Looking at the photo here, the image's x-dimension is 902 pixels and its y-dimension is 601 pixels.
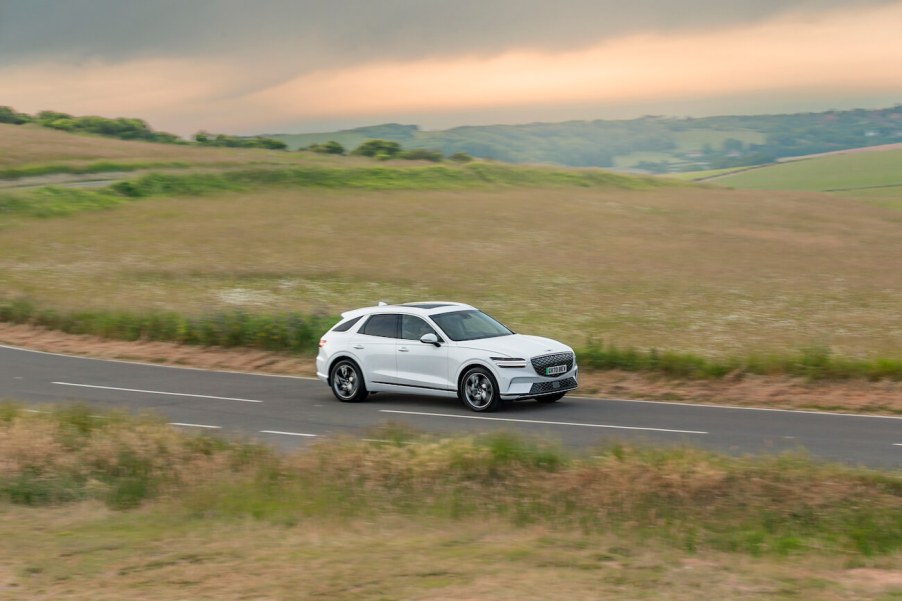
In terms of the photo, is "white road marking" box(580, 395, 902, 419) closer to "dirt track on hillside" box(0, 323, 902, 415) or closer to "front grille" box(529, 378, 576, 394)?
"dirt track on hillside" box(0, 323, 902, 415)

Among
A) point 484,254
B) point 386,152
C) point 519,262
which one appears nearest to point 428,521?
point 519,262

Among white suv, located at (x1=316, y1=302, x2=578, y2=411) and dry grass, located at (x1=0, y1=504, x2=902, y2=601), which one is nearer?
dry grass, located at (x1=0, y1=504, x2=902, y2=601)

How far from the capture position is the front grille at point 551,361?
18.2 metres

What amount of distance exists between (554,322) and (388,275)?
12231 mm

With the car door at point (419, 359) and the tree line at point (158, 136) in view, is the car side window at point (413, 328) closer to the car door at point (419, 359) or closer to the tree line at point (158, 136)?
the car door at point (419, 359)

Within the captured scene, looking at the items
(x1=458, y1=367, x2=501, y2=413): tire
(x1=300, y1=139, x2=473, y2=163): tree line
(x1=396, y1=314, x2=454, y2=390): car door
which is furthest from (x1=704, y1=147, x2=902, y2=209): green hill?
(x1=458, y1=367, x2=501, y2=413): tire

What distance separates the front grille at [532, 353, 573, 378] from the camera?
59.7 ft

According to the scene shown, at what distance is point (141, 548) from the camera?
8.68 meters

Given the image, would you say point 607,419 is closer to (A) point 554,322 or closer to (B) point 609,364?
(B) point 609,364

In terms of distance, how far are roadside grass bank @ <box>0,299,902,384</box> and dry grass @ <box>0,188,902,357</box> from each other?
96.3 inches

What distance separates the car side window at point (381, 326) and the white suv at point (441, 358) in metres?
0.02

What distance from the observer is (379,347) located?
19.4 m

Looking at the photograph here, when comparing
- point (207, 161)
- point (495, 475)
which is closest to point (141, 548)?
point (495, 475)

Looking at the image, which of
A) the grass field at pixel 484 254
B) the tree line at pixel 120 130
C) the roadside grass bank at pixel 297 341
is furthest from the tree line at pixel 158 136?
the roadside grass bank at pixel 297 341
